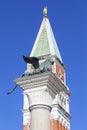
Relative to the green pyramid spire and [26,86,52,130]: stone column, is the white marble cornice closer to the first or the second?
Answer: [26,86,52,130]: stone column

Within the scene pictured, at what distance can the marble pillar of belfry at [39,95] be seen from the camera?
28.5 feet

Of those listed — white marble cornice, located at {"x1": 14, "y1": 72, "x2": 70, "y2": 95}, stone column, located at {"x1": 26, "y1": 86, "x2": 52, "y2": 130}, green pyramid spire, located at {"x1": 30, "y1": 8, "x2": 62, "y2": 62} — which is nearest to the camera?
stone column, located at {"x1": 26, "y1": 86, "x2": 52, "y2": 130}

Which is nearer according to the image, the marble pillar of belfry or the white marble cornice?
the marble pillar of belfry

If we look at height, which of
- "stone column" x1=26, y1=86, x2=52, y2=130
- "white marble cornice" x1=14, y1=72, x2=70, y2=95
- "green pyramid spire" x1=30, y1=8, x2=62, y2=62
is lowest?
"stone column" x1=26, y1=86, x2=52, y2=130

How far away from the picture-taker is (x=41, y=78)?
351 inches

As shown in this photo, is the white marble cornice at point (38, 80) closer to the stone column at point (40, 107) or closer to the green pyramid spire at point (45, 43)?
the stone column at point (40, 107)

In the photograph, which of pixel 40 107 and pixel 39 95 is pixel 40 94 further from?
pixel 40 107

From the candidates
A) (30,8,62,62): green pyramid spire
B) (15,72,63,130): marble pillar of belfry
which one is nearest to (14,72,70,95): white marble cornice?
(15,72,63,130): marble pillar of belfry

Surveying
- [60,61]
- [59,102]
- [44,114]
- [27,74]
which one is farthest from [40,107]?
[60,61]

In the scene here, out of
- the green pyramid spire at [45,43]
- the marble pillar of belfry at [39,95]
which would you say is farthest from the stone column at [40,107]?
the green pyramid spire at [45,43]

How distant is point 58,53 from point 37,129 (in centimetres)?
3623

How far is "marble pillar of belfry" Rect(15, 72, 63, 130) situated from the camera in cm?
868

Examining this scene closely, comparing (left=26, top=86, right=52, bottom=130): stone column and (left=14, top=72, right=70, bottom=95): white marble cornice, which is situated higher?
(left=14, top=72, right=70, bottom=95): white marble cornice

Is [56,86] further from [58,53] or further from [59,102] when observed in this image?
[58,53]
